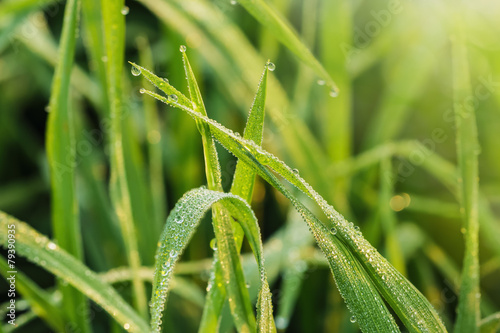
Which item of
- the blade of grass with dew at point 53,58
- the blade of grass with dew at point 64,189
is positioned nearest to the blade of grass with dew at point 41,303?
the blade of grass with dew at point 64,189

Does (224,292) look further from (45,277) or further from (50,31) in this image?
(50,31)

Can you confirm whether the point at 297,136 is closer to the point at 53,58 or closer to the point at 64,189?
the point at 64,189

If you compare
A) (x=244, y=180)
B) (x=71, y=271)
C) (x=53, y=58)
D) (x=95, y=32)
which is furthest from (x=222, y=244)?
(x=53, y=58)

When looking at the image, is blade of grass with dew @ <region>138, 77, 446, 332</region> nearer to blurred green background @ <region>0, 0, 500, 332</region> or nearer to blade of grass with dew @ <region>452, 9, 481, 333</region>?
blade of grass with dew @ <region>452, 9, 481, 333</region>

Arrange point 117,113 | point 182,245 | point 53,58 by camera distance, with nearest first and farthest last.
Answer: point 182,245 < point 117,113 < point 53,58

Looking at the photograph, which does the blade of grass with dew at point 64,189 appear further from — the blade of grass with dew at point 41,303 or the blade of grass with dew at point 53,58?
the blade of grass with dew at point 53,58

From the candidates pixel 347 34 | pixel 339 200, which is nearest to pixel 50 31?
pixel 347 34
